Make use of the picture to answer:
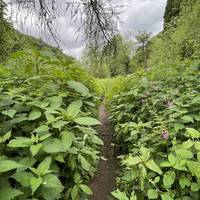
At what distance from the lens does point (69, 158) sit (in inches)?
77.0

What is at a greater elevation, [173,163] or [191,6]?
[191,6]

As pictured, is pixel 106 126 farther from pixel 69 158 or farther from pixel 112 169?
pixel 69 158

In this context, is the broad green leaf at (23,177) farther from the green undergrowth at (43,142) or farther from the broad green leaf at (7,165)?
the broad green leaf at (7,165)

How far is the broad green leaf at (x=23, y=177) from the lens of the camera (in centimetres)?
150

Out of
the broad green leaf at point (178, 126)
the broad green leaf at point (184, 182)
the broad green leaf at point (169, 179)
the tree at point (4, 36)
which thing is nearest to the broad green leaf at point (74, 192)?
the broad green leaf at point (169, 179)

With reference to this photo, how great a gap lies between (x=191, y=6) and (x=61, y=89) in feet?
23.9

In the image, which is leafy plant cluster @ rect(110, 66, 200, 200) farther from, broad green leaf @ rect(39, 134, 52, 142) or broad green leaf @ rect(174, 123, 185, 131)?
broad green leaf @ rect(39, 134, 52, 142)

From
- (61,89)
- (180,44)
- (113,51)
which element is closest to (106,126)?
(113,51)

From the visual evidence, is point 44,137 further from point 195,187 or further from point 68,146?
point 195,187

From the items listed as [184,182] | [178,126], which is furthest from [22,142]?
[178,126]

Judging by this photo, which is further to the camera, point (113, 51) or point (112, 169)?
point (113, 51)

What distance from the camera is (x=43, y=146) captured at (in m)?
1.71

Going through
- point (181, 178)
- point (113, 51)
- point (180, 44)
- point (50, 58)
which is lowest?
point (181, 178)

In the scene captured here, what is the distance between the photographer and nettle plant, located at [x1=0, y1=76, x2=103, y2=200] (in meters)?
1.52
